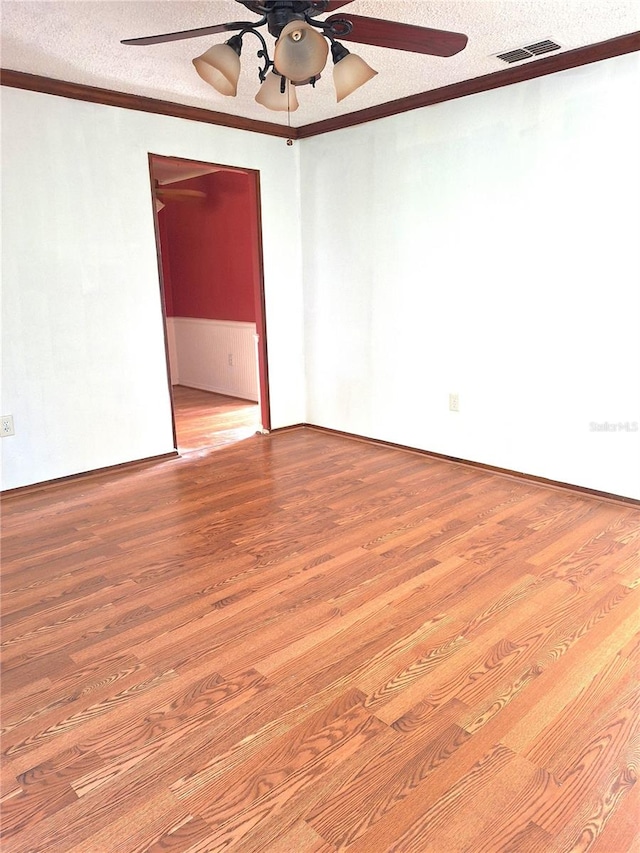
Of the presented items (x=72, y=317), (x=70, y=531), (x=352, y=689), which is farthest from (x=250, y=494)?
(x=352, y=689)

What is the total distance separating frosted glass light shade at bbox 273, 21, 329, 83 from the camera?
73.4 inches

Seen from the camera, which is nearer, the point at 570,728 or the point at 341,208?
the point at 570,728

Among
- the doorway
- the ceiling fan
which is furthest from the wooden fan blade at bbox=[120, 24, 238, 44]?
the doorway

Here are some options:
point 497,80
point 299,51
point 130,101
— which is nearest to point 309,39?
point 299,51

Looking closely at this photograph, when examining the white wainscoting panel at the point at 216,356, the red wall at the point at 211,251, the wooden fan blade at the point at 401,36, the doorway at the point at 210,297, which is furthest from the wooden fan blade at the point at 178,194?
the wooden fan blade at the point at 401,36

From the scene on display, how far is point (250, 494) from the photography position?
349 cm

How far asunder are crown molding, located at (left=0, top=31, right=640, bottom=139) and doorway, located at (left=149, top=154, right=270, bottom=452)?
1.16 m

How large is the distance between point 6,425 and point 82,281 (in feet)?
3.25

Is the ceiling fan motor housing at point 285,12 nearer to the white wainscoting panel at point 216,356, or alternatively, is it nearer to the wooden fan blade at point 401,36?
the wooden fan blade at point 401,36

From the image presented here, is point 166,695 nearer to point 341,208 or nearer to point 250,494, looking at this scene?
point 250,494

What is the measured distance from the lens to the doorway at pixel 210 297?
5.85 m

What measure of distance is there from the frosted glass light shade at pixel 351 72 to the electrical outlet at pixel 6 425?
2572 millimetres

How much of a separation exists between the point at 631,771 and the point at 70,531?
8.52ft

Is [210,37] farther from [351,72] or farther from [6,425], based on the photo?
[6,425]
